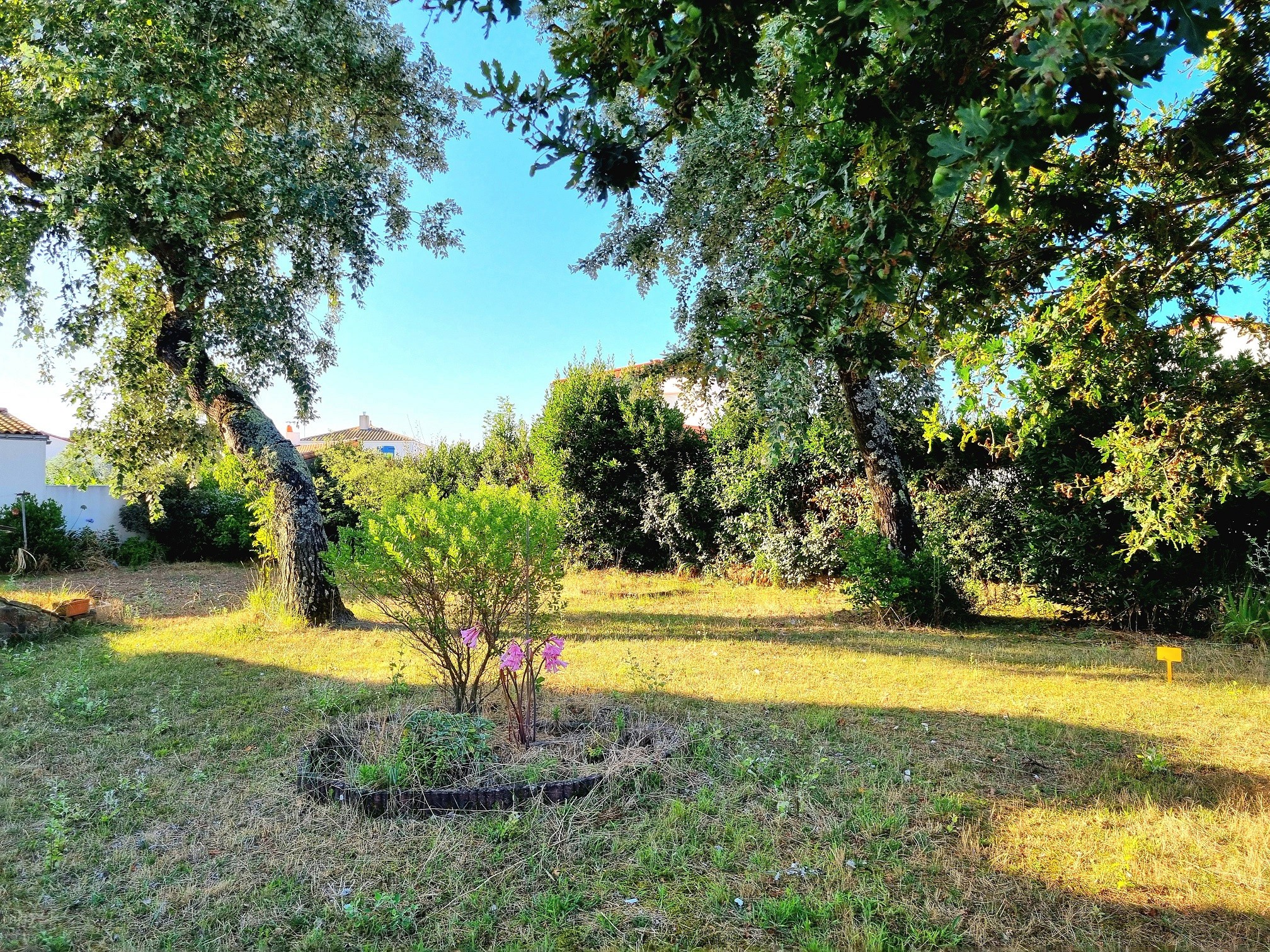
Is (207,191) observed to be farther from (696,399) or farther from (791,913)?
(791,913)

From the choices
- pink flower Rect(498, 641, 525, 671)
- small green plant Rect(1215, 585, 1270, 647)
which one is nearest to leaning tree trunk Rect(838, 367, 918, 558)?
small green plant Rect(1215, 585, 1270, 647)

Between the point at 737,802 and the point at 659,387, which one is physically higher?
the point at 659,387

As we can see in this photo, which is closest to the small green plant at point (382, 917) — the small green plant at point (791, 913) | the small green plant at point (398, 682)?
the small green plant at point (791, 913)

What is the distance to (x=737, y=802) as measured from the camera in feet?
10.5

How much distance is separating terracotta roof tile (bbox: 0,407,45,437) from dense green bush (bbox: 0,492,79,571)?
379 centimetres

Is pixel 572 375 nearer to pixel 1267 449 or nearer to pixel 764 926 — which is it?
pixel 1267 449

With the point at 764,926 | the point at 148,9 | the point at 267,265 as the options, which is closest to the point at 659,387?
the point at 267,265

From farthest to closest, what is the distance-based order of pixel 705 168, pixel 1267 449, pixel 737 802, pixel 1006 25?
pixel 705 168
pixel 1267 449
pixel 737 802
pixel 1006 25

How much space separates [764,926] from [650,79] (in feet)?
9.67

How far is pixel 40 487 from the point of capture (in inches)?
583

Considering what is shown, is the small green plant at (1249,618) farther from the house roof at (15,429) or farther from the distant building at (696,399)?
the house roof at (15,429)

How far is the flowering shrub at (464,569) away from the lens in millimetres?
4074

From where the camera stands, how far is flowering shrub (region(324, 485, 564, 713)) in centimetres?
407

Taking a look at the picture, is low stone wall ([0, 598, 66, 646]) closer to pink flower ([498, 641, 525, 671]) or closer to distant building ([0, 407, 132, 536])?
pink flower ([498, 641, 525, 671])
